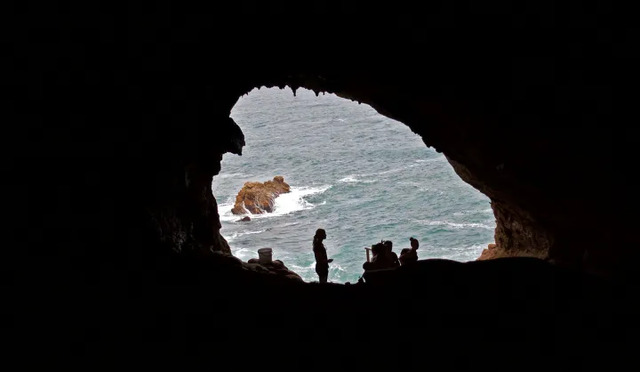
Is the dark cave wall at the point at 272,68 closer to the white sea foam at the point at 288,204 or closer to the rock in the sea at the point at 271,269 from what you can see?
the rock in the sea at the point at 271,269

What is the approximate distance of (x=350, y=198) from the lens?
30.4 meters

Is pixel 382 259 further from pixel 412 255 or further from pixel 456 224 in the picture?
pixel 456 224

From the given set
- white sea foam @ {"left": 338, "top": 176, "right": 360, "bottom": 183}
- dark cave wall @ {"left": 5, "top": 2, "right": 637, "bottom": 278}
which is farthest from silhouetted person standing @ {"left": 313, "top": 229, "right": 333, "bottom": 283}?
white sea foam @ {"left": 338, "top": 176, "right": 360, "bottom": 183}

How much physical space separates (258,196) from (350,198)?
5.74 meters

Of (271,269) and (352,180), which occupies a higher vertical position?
(352,180)

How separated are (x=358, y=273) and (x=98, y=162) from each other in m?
14.8

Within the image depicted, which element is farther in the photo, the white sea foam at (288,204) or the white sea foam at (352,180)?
the white sea foam at (352,180)

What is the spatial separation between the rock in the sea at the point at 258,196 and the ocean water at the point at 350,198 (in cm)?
53

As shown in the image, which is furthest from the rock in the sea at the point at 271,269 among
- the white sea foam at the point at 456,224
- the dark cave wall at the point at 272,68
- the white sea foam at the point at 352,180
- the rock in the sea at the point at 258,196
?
the white sea foam at the point at 352,180

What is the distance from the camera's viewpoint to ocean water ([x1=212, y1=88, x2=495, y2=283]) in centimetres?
2312

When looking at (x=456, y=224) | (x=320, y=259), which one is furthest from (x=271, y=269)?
(x=456, y=224)

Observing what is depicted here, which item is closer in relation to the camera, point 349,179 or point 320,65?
point 320,65

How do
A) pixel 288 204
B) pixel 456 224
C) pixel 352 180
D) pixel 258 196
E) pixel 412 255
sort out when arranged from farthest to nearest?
1. pixel 352 180
2. pixel 288 204
3. pixel 258 196
4. pixel 456 224
5. pixel 412 255

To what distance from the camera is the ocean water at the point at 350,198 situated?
23.1 meters
